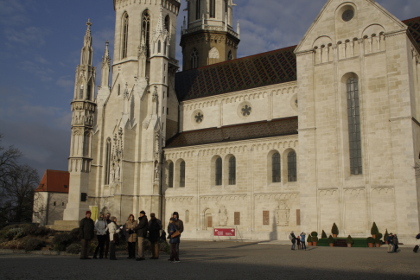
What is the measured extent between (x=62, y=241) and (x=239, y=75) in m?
29.2

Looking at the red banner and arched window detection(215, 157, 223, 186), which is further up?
arched window detection(215, 157, 223, 186)

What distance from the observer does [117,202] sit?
39.4 metres

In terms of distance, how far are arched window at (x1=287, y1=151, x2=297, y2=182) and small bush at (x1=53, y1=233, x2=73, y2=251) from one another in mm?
20572

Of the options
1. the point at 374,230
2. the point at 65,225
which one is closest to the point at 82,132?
the point at 65,225

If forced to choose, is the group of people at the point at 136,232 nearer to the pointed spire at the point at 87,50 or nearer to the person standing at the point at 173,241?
the person standing at the point at 173,241

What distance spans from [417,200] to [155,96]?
24.4 metres

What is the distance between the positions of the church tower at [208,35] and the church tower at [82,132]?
46.1ft

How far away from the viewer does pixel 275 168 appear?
35.9 m

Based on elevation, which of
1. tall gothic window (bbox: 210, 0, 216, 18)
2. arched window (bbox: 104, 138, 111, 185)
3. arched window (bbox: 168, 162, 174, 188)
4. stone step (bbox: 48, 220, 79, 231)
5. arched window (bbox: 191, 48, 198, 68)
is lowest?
stone step (bbox: 48, 220, 79, 231)

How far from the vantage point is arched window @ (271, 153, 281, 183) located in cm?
3572

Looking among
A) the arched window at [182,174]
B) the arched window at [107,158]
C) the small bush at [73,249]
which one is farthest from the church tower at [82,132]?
the small bush at [73,249]

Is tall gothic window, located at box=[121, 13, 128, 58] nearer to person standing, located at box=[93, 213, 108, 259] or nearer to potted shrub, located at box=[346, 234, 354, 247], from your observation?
potted shrub, located at box=[346, 234, 354, 247]

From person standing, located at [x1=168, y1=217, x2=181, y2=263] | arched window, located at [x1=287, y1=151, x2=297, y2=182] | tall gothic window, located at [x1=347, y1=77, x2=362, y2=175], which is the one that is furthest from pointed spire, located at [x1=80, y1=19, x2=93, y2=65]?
person standing, located at [x1=168, y1=217, x2=181, y2=263]

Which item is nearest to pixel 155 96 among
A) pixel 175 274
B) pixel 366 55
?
pixel 366 55
